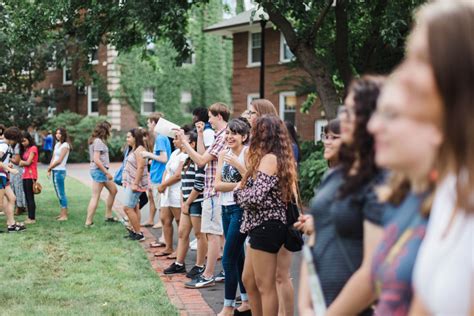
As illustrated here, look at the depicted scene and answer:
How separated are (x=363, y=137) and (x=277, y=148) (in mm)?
2544

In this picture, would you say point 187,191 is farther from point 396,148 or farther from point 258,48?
point 258,48

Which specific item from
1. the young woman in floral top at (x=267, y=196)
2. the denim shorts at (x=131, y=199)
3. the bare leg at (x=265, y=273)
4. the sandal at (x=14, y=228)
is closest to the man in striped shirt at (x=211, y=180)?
the young woman in floral top at (x=267, y=196)

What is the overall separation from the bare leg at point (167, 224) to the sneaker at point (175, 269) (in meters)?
1.10

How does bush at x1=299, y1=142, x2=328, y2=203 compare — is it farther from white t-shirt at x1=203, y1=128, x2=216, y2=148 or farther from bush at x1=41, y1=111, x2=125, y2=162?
bush at x1=41, y1=111, x2=125, y2=162

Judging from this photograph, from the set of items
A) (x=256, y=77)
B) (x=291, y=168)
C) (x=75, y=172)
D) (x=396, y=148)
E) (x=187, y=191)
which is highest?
(x=256, y=77)

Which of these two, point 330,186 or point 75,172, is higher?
point 330,186

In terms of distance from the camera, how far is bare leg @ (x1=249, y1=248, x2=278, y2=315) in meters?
4.63

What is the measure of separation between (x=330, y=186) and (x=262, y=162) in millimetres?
2405

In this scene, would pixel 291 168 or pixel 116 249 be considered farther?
pixel 116 249

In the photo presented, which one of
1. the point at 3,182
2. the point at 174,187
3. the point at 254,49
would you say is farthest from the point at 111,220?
the point at 254,49

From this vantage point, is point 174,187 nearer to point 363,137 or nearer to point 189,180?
point 189,180

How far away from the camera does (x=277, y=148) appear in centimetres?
464

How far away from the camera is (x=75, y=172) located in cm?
2625

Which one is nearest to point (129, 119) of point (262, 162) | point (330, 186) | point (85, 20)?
point (85, 20)
